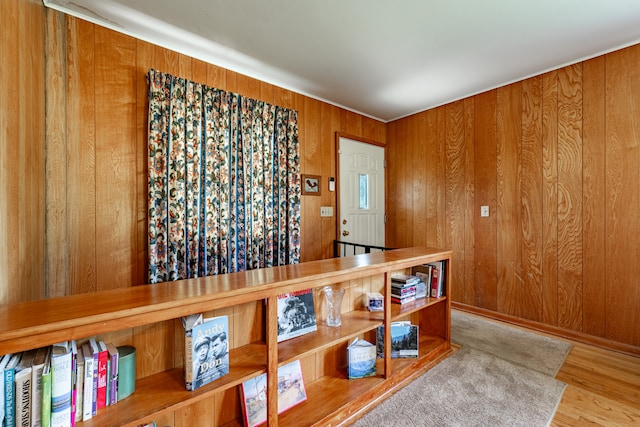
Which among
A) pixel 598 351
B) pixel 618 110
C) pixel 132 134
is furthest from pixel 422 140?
pixel 132 134

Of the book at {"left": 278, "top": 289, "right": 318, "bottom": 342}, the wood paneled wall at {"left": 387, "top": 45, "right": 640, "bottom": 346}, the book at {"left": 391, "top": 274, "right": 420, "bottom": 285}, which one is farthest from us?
the wood paneled wall at {"left": 387, "top": 45, "right": 640, "bottom": 346}

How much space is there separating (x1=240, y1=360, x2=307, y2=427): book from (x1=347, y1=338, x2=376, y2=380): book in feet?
1.08

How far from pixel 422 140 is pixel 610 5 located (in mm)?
2011

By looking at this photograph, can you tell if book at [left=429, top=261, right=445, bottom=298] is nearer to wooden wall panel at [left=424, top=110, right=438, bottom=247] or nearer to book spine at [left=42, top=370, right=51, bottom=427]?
wooden wall panel at [left=424, top=110, right=438, bottom=247]

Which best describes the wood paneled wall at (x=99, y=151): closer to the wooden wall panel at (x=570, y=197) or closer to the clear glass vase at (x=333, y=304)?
the clear glass vase at (x=333, y=304)

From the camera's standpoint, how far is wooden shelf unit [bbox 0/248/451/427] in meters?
0.86

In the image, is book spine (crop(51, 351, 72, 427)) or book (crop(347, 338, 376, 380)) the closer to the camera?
book spine (crop(51, 351, 72, 427))

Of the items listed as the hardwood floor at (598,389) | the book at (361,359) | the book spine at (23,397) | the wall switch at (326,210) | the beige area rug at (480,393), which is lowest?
the hardwood floor at (598,389)

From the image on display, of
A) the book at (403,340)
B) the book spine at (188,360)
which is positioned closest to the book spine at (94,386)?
the book spine at (188,360)

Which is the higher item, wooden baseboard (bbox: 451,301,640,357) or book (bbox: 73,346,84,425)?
book (bbox: 73,346,84,425)

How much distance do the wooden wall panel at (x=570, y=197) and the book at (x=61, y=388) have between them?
3.46 meters

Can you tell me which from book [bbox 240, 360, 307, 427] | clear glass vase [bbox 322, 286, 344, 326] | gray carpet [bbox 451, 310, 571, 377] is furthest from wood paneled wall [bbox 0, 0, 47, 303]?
gray carpet [bbox 451, 310, 571, 377]

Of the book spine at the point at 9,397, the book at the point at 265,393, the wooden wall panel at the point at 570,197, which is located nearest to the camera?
the book spine at the point at 9,397

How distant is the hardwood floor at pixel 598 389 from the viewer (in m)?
1.54
